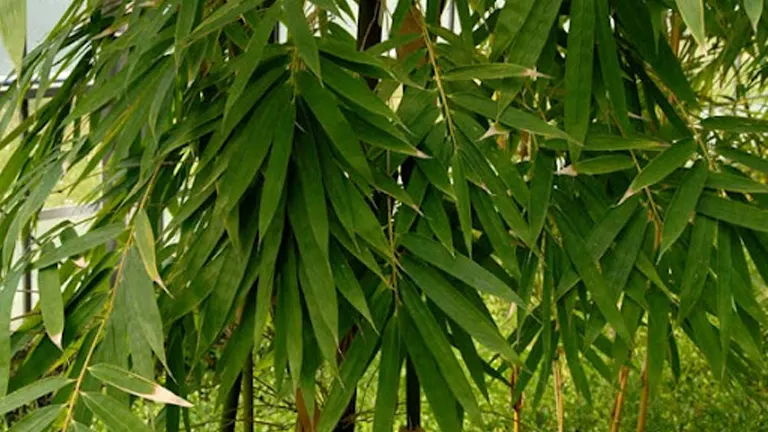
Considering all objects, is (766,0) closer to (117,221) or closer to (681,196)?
(681,196)

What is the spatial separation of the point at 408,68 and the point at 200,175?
0.18 m

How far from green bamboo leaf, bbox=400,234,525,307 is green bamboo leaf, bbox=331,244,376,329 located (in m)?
0.05

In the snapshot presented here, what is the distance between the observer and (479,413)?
72 cm

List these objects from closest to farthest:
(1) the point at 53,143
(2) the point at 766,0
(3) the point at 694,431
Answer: (2) the point at 766,0 < (1) the point at 53,143 < (3) the point at 694,431

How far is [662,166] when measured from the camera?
0.75 metres

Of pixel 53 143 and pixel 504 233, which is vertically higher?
pixel 53 143

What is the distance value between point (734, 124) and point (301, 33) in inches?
14.7

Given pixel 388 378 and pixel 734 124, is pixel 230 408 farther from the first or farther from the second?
pixel 734 124

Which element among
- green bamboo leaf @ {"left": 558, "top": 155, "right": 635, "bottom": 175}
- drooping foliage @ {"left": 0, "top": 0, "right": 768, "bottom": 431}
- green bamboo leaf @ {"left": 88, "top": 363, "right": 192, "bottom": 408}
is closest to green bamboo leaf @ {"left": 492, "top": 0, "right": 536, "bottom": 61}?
drooping foliage @ {"left": 0, "top": 0, "right": 768, "bottom": 431}

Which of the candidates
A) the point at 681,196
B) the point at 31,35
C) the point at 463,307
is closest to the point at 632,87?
the point at 681,196

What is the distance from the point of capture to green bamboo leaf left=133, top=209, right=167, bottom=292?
2.22ft

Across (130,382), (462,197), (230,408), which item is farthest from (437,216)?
(230,408)

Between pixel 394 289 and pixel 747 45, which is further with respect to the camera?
pixel 747 45

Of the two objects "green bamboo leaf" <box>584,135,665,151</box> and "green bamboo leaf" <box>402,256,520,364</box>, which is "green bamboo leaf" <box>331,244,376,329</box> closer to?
"green bamboo leaf" <box>402,256,520,364</box>
